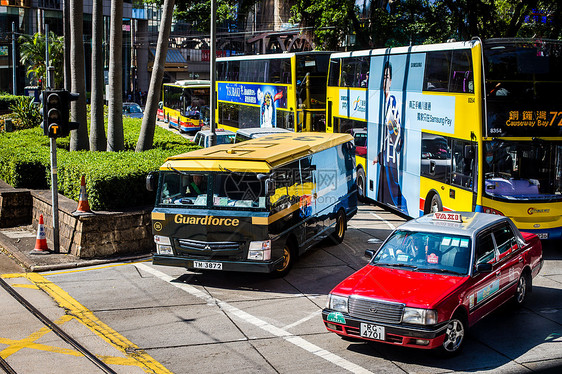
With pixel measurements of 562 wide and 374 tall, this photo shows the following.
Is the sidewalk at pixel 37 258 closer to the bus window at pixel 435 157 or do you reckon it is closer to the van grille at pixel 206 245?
the van grille at pixel 206 245

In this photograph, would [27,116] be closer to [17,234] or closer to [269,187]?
[17,234]

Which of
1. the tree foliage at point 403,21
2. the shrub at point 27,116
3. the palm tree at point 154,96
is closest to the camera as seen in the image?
the palm tree at point 154,96

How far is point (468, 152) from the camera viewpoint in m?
14.1

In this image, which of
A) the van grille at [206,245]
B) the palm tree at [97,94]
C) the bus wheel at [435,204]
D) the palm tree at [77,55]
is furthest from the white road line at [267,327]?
the palm tree at [77,55]

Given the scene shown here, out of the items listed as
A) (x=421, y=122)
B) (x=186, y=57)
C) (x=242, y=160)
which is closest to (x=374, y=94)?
(x=421, y=122)

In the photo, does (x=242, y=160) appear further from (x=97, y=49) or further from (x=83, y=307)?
(x=97, y=49)

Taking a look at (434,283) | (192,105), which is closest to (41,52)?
(192,105)

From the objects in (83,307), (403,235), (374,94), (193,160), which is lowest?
(83,307)

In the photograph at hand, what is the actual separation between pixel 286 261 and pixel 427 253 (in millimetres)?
3779

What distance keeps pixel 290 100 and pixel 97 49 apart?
8.62 metres

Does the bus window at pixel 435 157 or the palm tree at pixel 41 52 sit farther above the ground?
the palm tree at pixel 41 52

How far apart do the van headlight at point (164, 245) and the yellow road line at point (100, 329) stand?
1722mm

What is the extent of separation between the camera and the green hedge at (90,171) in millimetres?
14539

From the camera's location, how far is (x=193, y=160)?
485 inches
